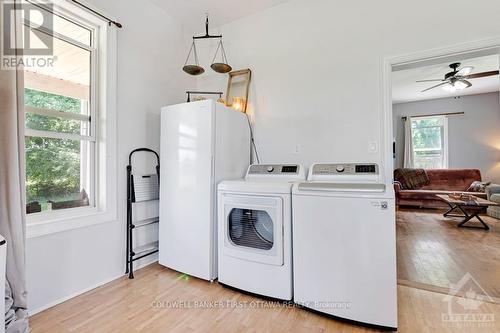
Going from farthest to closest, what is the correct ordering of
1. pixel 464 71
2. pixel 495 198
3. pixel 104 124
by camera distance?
pixel 495 198 → pixel 464 71 → pixel 104 124

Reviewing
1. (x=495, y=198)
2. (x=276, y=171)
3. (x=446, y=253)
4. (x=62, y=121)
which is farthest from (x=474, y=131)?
(x=62, y=121)

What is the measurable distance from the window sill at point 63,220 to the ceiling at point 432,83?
168 inches

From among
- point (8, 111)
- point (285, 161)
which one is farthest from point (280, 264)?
point (8, 111)

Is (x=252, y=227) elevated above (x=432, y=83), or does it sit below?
below

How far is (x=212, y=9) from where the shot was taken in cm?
273

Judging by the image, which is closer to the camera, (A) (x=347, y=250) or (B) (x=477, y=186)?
(A) (x=347, y=250)

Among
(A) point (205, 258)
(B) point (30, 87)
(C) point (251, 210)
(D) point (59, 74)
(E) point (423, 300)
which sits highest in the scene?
(D) point (59, 74)

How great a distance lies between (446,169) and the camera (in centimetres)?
577

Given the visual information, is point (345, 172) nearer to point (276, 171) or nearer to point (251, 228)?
point (276, 171)

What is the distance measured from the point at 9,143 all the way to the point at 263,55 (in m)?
2.33

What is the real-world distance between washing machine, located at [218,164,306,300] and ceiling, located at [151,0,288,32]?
198 cm

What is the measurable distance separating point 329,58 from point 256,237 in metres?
1.85

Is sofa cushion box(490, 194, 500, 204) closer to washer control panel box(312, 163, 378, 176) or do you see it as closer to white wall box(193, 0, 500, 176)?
white wall box(193, 0, 500, 176)

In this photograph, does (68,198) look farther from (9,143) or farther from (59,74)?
(59,74)
